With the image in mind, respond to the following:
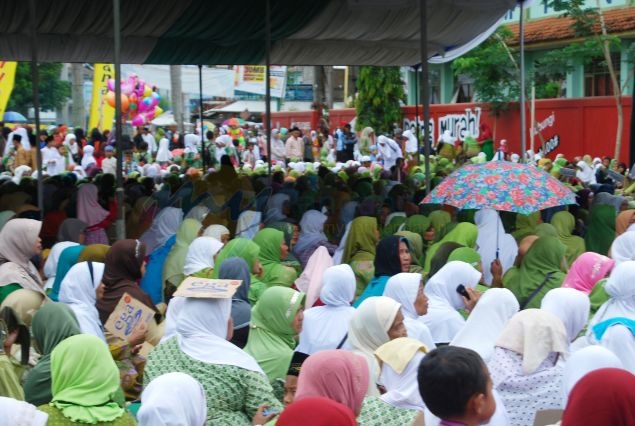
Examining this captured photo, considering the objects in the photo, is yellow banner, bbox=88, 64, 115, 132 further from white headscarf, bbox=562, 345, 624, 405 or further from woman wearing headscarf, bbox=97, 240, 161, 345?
white headscarf, bbox=562, 345, 624, 405

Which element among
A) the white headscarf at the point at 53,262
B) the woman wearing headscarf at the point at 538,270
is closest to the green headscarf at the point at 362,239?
the woman wearing headscarf at the point at 538,270

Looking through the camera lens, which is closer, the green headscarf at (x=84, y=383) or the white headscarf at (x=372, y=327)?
the green headscarf at (x=84, y=383)

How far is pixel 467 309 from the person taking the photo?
19.4 ft

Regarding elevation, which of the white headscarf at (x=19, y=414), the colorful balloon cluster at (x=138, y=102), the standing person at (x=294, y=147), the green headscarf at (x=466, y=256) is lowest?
the standing person at (x=294, y=147)

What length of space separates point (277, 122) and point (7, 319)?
33456 mm

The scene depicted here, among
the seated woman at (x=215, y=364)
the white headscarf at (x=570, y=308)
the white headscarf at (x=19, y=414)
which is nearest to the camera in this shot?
the white headscarf at (x=19, y=414)

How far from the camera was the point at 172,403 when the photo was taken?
11.4 ft

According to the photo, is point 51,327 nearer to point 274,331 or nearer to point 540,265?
point 274,331

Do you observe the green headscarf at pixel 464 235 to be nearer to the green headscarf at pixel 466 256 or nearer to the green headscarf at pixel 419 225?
the green headscarf at pixel 419 225

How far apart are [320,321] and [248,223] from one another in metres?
4.60

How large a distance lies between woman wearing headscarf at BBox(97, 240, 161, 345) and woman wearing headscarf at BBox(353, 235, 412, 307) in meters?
1.28

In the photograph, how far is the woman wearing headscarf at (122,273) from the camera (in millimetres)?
6051

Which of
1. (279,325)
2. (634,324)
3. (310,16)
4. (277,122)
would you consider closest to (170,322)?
(279,325)

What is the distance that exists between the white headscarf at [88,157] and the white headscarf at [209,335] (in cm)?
1884
